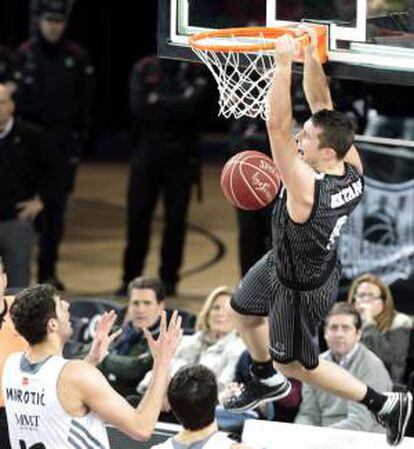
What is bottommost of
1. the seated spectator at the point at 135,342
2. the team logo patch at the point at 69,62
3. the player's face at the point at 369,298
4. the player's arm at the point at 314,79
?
the seated spectator at the point at 135,342

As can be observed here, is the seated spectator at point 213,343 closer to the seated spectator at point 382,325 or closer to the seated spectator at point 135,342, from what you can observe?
the seated spectator at point 135,342

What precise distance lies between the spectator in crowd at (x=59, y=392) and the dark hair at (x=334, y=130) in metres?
1.31

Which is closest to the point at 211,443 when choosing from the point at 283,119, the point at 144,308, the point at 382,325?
the point at 283,119

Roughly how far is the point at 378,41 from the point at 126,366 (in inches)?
145

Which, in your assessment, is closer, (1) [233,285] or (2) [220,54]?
(2) [220,54]

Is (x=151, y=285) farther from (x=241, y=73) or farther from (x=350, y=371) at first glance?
(x=241, y=73)

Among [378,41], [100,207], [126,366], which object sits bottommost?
[100,207]

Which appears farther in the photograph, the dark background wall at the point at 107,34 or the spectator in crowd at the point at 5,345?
A: the dark background wall at the point at 107,34

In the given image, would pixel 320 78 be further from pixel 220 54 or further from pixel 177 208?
pixel 177 208

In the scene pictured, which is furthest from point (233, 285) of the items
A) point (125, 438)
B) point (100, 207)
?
point (125, 438)

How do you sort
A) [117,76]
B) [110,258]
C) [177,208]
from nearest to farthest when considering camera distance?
[177,208]
[110,258]
[117,76]

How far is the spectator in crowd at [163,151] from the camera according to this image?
53.0 ft

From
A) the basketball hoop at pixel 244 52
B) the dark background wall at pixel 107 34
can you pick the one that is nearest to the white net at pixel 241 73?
the basketball hoop at pixel 244 52

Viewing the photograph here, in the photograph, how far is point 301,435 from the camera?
378 inches
